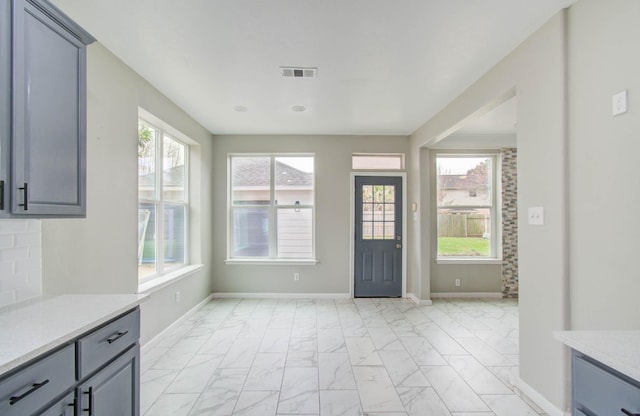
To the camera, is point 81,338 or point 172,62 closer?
point 81,338

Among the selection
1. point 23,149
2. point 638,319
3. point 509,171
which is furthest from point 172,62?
point 509,171

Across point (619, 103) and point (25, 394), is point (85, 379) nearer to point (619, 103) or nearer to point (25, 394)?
point (25, 394)

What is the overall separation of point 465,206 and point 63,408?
211 inches

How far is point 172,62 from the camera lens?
2707 millimetres

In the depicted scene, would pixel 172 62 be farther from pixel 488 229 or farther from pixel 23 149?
pixel 488 229

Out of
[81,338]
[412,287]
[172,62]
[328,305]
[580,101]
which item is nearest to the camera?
[81,338]

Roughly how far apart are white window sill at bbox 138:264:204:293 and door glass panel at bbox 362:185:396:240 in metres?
2.64

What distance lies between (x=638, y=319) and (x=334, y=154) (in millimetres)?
4101

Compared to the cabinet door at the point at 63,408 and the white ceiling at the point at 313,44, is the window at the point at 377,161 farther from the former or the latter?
the cabinet door at the point at 63,408

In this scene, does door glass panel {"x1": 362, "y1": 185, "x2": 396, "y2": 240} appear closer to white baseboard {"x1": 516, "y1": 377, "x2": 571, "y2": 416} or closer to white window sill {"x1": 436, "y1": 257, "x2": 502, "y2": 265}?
white window sill {"x1": 436, "y1": 257, "x2": 502, "y2": 265}

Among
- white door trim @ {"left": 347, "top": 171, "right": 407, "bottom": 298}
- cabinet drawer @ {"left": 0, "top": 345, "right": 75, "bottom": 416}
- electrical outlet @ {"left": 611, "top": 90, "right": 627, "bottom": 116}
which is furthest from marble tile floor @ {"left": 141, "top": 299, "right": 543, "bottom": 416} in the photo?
electrical outlet @ {"left": 611, "top": 90, "right": 627, "bottom": 116}

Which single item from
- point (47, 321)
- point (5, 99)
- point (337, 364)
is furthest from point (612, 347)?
point (5, 99)

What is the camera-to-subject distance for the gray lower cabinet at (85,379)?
1.06m

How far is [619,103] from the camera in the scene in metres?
1.68
